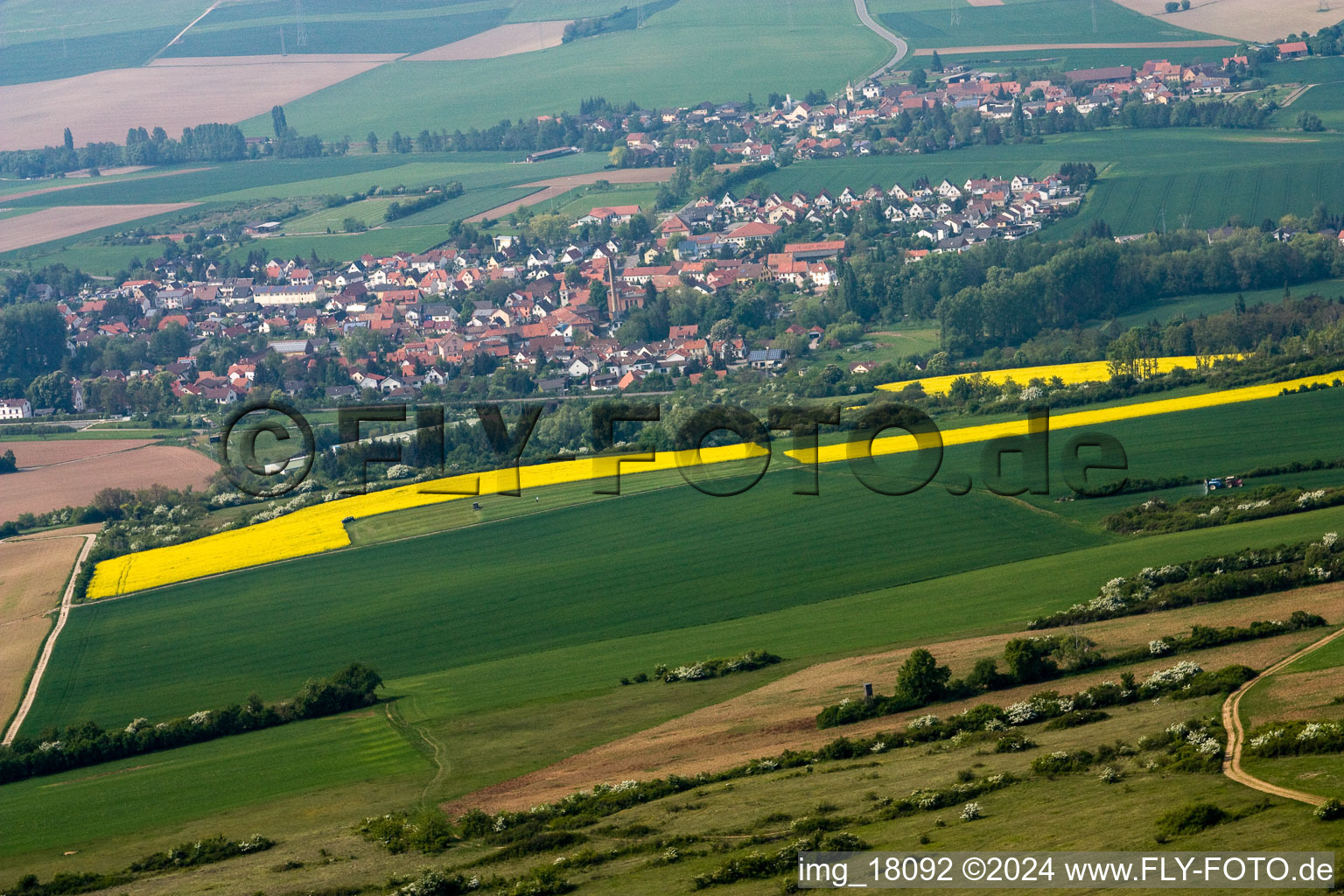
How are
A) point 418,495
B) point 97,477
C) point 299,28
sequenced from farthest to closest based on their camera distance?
point 299,28 < point 97,477 < point 418,495

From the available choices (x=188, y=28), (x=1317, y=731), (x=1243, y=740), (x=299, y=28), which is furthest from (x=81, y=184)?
(x=1317, y=731)

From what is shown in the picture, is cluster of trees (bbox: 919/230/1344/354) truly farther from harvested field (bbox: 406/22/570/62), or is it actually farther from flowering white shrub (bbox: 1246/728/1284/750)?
harvested field (bbox: 406/22/570/62)

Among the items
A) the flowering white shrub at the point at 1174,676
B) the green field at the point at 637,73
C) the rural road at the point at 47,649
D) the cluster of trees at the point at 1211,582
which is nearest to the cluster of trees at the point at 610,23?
the green field at the point at 637,73

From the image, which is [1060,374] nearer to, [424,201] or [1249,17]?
[424,201]

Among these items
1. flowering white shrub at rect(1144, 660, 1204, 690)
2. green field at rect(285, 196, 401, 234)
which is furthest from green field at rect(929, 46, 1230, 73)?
flowering white shrub at rect(1144, 660, 1204, 690)

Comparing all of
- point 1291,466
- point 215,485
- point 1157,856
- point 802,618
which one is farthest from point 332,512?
point 1157,856

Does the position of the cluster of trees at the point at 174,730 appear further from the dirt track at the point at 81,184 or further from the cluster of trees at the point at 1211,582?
the dirt track at the point at 81,184
